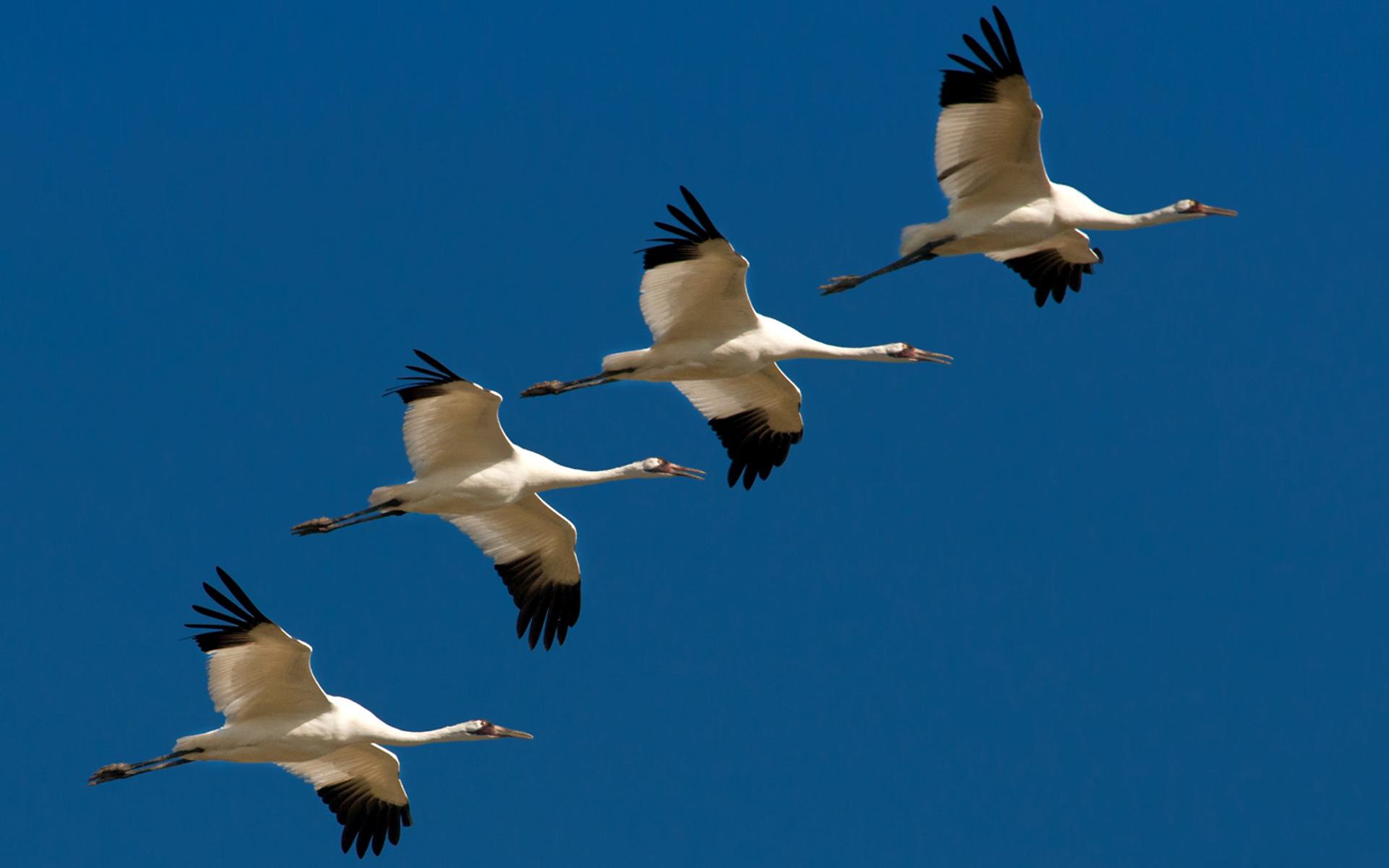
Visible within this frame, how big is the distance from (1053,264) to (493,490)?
632 centimetres

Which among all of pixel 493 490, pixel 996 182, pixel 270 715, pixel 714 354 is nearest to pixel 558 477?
pixel 493 490

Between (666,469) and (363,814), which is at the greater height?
(666,469)

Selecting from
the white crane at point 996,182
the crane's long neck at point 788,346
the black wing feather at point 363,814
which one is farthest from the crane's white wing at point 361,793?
the white crane at point 996,182

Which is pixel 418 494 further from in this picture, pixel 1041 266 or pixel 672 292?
pixel 1041 266

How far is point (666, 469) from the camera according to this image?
22.4 meters

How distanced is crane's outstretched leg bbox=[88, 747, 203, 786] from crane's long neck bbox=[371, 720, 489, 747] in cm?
165

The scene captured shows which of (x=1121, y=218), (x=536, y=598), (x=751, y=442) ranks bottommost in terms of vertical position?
(x=536, y=598)

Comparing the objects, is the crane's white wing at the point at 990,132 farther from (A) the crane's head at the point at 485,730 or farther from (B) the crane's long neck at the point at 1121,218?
(A) the crane's head at the point at 485,730

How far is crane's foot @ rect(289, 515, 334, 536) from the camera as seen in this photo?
22.1 m

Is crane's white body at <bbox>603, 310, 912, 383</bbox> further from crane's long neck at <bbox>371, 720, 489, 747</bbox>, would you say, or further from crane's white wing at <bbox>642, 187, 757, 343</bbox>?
crane's long neck at <bbox>371, 720, 489, 747</bbox>

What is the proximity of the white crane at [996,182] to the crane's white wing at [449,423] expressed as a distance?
A: 13.3 feet

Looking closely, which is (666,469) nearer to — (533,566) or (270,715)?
(533,566)

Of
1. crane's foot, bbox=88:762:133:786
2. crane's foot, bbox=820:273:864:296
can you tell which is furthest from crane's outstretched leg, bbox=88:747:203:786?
crane's foot, bbox=820:273:864:296

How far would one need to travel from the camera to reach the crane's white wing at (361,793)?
21375 millimetres
